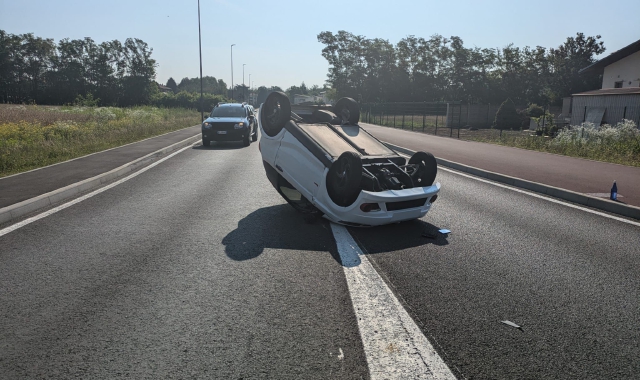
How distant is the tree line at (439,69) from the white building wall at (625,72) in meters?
37.7

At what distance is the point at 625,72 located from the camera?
94.5 feet

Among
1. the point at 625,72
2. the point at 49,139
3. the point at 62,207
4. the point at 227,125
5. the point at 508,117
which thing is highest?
the point at 625,72

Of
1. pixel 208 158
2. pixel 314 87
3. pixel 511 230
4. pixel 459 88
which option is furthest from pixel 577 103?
pixel 314 87

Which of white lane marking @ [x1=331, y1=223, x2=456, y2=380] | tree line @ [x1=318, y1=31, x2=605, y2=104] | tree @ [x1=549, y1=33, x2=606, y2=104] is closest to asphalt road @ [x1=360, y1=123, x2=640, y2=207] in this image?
white lane marking @ [x1=331, y1=223, x2=456, y2=380]

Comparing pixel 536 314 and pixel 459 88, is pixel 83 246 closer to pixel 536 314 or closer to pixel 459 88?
pixel 536 314

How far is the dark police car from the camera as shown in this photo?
726 inches

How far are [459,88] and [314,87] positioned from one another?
115166mm

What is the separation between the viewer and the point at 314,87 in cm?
19450

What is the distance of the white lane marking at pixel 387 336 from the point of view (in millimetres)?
2662

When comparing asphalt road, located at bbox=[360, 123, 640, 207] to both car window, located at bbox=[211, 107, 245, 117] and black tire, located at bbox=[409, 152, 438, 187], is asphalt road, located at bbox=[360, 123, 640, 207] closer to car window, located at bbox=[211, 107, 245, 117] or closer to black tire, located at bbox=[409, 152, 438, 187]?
black tire, located at bbox=[409, 152, 438, 187]

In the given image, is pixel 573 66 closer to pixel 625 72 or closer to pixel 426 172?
pixel 625 72

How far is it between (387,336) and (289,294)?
101cm

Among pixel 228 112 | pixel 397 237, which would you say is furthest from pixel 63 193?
pixel 228 112

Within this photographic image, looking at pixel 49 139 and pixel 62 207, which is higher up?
A: pixel 49 139
